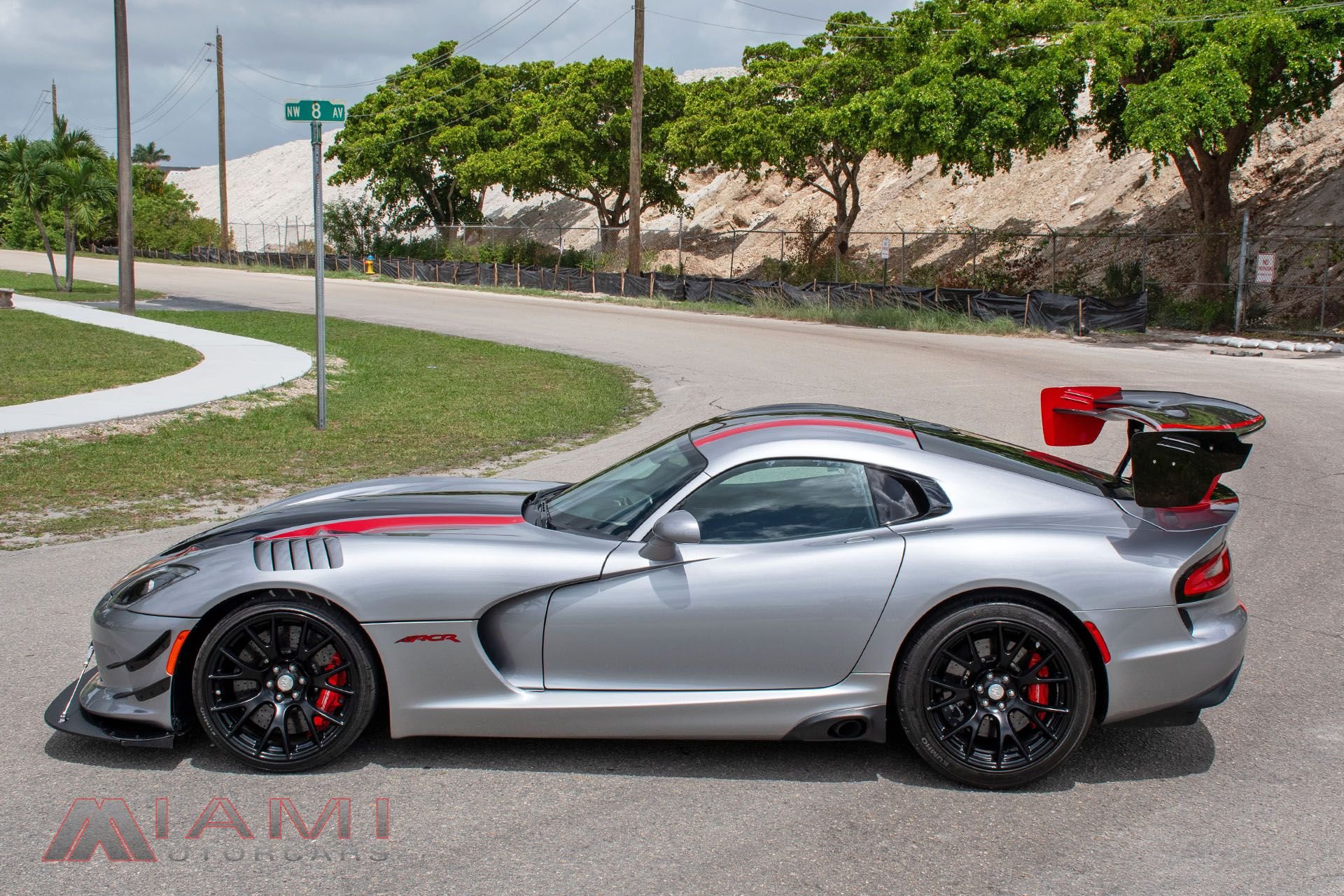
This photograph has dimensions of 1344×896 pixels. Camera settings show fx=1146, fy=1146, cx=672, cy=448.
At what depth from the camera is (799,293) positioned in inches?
1237

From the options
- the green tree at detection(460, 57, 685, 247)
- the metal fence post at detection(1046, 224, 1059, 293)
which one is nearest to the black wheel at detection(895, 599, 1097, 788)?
the metal fence post at detection(1046, 224, 1059, 293)

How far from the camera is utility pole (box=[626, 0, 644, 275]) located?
35406mm

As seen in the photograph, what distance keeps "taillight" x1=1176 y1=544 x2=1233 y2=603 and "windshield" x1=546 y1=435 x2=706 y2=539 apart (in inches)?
68.8

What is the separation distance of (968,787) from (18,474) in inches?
325

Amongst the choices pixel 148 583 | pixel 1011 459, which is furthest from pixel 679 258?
pixel 148 583

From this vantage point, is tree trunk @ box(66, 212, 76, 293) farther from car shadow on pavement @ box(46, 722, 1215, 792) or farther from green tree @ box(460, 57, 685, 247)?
car shadow on pavement @ box(46, 722, 1215, 792)

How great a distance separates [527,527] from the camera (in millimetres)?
4316

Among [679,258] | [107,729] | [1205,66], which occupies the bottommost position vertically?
[107,729]

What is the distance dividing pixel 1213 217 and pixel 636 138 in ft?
56.3

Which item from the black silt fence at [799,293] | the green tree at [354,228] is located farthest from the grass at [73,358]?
the green tree at [354,228]

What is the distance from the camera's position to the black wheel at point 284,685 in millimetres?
3971

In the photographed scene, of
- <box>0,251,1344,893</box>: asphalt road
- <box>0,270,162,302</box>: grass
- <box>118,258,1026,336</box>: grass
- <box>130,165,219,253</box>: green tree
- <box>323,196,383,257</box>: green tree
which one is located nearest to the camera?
<box>0,251,1344,893</box>: asphalt road

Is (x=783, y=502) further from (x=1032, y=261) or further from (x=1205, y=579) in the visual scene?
(x=1032, y=261)

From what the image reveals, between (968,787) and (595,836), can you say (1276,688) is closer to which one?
(968,787)
